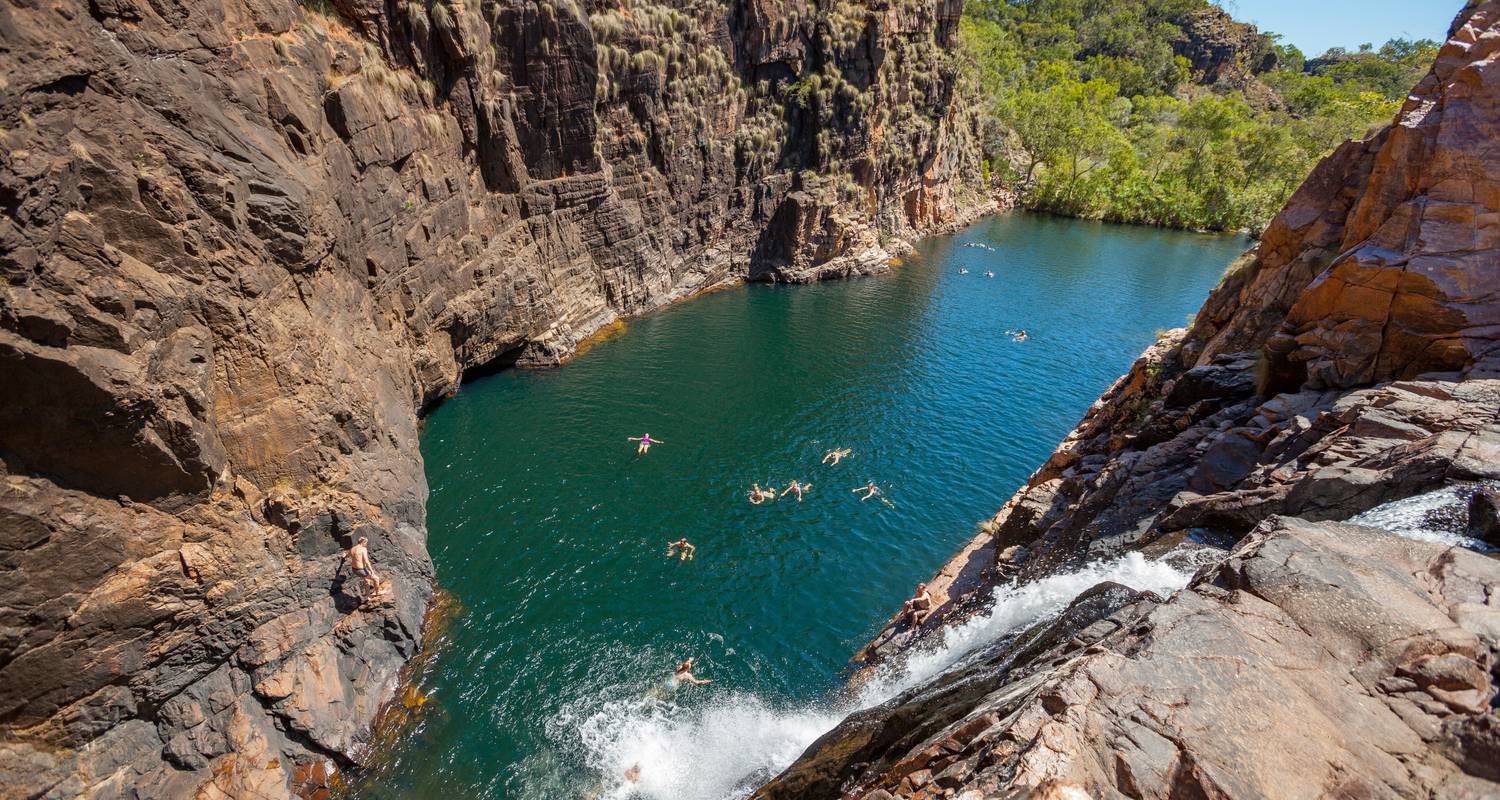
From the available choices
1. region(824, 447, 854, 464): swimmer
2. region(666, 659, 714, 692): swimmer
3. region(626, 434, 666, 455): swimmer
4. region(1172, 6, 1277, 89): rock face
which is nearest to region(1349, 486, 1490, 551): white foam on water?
region(666, 659, 714, 692): swimmer

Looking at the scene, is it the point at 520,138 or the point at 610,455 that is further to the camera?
the point at 520,138

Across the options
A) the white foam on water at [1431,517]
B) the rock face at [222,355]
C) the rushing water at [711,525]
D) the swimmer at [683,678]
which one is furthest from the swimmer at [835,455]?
the white foam on water at [1431,517]

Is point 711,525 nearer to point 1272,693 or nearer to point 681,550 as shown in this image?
point 681,550

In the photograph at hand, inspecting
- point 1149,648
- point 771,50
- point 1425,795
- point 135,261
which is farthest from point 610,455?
point 771,50

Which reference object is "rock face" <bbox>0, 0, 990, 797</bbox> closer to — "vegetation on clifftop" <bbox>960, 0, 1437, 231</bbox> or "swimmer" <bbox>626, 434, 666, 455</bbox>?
"swimmer" <bbox>626, 434, 666, 455</bbox>

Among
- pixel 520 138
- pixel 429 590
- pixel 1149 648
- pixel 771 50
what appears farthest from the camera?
pixel 771 50

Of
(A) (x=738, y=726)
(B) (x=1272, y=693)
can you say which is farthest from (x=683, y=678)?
(B) (x=1272, y=693)

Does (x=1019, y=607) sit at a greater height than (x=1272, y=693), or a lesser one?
lesser

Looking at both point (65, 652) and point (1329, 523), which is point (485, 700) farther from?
point (1329, 523)
